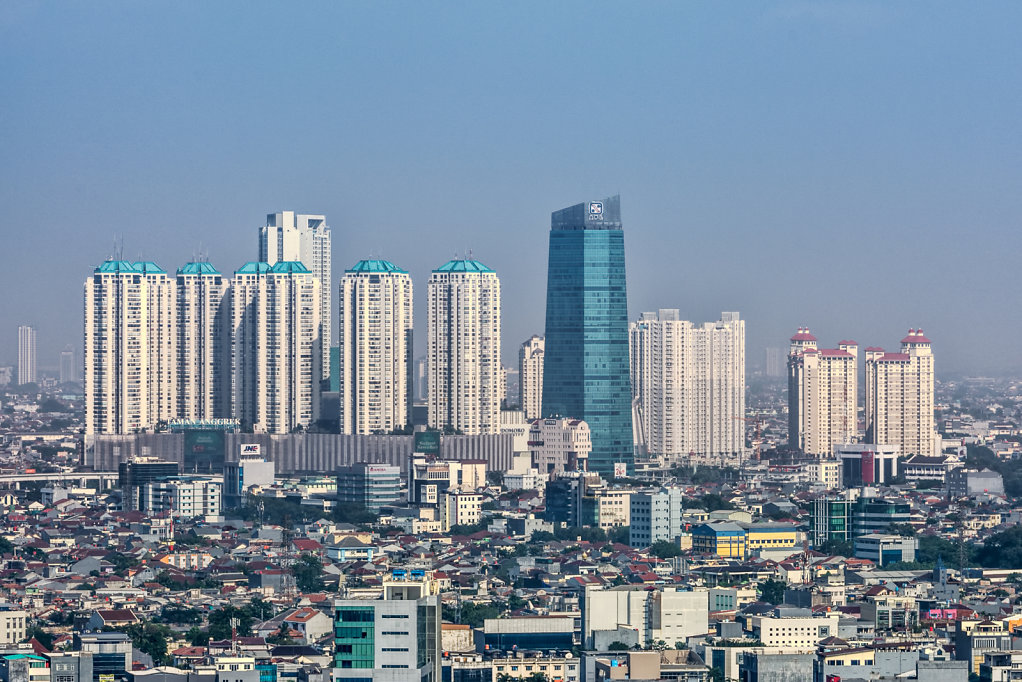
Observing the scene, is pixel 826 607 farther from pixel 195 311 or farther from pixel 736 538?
pixel 195 311

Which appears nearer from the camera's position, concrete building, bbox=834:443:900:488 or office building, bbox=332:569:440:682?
office building, bbox=332:569:440:682

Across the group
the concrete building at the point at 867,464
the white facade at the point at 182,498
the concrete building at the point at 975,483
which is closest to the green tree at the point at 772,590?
the white facade at the point at 182,498

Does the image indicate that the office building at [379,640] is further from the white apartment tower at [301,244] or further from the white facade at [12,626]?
the white apartment tower at [301,244]

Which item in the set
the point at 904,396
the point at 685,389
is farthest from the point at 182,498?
the point at 685,389

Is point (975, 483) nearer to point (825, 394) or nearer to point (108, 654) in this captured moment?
point (825, 394)

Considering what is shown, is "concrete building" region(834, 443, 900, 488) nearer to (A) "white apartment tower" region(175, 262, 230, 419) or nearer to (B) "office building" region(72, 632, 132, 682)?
(A) "white apartment tower" region(175, 262, 230, 419)

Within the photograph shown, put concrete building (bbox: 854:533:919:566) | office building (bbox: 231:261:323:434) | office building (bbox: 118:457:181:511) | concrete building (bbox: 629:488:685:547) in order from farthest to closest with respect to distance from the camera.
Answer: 1. office building (bbox: 231:261:323:434)
2. office building (bbox: 118:457:181:511)
3. concrete building (bbox: 629:488:685:547)
4. concrete building (bbox: 854:533:919:566)

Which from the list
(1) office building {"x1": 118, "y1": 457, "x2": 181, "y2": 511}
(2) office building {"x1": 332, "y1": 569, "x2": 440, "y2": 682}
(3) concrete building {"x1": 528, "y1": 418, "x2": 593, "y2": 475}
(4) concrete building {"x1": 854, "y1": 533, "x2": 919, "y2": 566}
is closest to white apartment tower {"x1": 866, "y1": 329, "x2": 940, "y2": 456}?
(3) concrete building {"x1": 528, "y1": 418, "x2": 593, "y2": 475}
